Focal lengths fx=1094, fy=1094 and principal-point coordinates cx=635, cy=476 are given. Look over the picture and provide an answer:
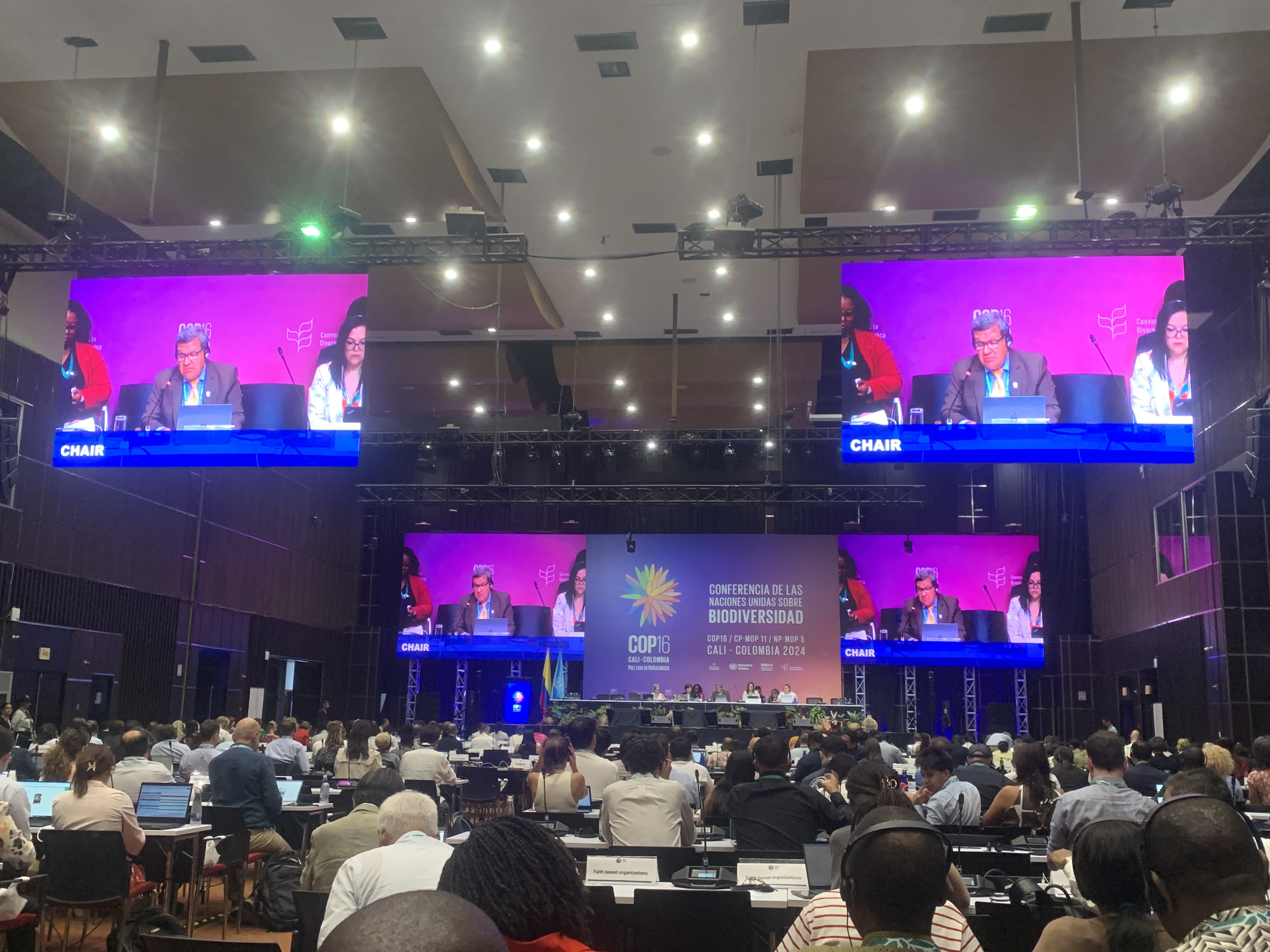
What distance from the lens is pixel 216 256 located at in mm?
9977

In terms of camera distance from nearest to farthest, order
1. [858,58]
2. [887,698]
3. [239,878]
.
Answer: [239,878], [858,58], [887,698]

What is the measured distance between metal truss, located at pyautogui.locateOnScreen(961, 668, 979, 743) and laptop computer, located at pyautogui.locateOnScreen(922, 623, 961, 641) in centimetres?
156

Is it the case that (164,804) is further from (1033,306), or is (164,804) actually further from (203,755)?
(1033,306)

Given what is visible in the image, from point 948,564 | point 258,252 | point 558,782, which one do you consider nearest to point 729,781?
point 558,782

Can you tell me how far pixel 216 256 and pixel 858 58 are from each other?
5933mm

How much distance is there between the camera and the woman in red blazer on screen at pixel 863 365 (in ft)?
31.0

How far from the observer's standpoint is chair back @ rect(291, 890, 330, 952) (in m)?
3.79

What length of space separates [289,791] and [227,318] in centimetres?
445

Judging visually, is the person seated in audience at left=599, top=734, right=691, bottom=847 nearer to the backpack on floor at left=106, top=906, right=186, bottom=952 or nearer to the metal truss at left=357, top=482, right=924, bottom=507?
the backpack on floor at left=106, top=906, right=186, bottom=952

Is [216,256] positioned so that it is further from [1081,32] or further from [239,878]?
[1081,32]

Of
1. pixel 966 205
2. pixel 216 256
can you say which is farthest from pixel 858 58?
pixel 216 256

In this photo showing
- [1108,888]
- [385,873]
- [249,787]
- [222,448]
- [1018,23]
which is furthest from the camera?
[222,448]

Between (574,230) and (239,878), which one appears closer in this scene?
(239,878)

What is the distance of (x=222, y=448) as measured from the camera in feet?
31.4
